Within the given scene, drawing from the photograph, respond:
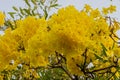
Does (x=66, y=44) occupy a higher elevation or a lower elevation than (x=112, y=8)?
lower

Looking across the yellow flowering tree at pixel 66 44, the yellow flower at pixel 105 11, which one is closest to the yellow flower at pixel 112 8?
the yellow flower at pixel 105 11

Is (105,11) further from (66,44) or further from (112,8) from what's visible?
(66,44)

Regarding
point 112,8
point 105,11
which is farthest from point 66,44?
point 112,8

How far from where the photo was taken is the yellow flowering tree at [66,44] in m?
1.51

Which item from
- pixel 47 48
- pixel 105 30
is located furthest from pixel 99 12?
pixel 47 48

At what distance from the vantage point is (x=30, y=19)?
1.77m

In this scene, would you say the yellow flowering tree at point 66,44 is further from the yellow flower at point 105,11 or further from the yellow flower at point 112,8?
the yellow flower at point 112,8

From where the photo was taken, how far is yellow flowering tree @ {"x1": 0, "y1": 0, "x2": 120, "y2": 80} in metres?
1.51

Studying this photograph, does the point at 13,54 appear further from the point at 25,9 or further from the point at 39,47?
the point at 25,9

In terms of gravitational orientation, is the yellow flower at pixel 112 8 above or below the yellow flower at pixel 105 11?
above

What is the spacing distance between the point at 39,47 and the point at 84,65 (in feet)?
0.91

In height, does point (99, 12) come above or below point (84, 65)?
above

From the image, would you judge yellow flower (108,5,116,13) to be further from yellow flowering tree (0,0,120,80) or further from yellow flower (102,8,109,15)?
yellow flowering tree (0,0,120,80)

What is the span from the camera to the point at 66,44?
152 centimetres
